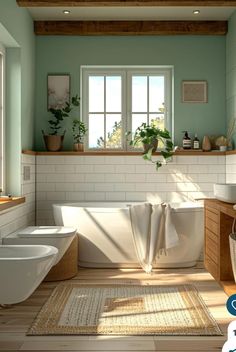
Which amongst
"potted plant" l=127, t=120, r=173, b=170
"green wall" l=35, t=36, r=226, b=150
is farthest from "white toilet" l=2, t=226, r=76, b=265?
"green wall" l=35, t=36, r=226, b=150

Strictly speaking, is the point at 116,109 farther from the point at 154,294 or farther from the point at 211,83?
the point at 154,294

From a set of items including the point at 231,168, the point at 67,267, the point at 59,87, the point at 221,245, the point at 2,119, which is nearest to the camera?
the point at 221,245

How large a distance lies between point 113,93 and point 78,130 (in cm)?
70

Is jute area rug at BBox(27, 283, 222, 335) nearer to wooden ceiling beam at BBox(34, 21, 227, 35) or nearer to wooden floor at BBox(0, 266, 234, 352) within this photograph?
wooden floor at BBox(0, 266, 234, 352)

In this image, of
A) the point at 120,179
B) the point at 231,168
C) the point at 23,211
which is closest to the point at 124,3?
the point at 120,179

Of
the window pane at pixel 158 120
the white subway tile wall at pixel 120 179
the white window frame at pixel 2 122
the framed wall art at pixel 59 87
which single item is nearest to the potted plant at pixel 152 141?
the white subway tile wall at pixel 120 179

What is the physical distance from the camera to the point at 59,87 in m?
6.30

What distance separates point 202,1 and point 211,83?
1230mm

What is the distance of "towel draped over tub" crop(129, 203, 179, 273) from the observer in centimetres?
511

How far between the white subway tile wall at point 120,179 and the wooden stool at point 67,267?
3.88ft

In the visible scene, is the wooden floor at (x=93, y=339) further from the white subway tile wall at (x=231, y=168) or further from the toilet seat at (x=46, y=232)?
the white subway tile wall at (x=231, y=168)

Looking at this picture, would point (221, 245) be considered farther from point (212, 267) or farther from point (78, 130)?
point (78, 130)

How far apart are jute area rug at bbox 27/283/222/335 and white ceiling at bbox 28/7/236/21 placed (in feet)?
10.8

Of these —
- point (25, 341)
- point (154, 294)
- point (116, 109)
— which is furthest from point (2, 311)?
point (116, 109)
